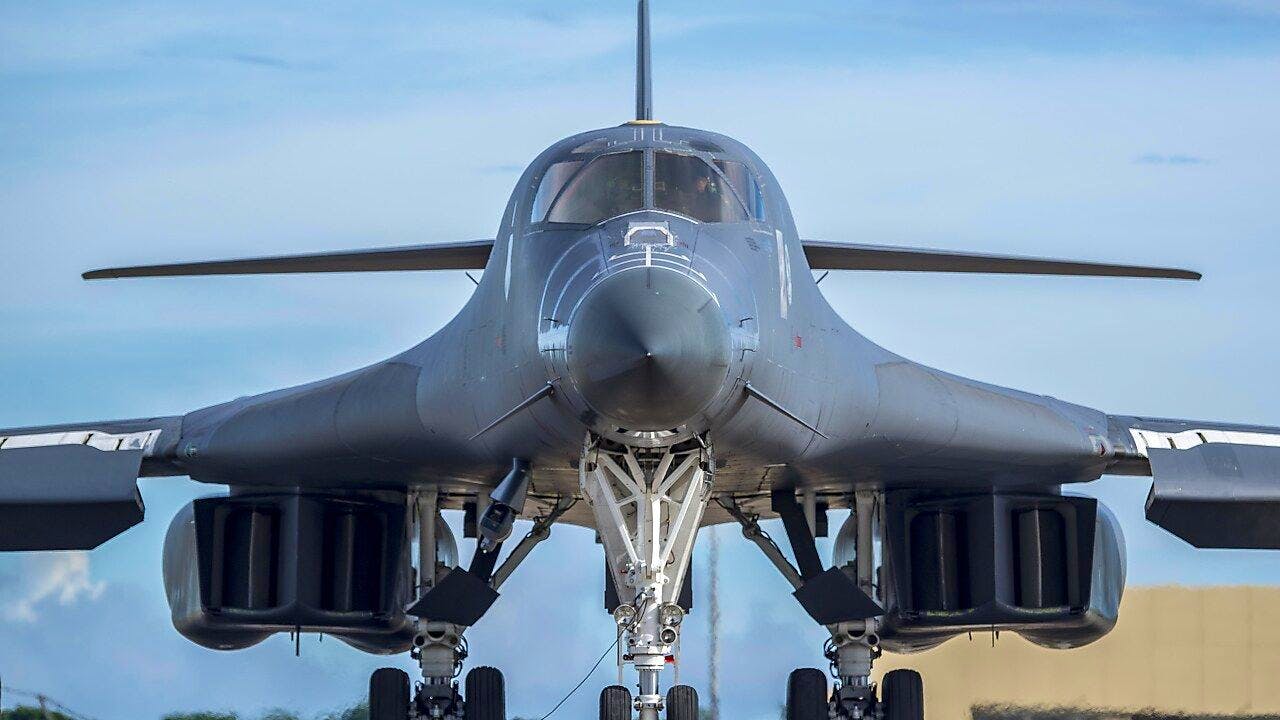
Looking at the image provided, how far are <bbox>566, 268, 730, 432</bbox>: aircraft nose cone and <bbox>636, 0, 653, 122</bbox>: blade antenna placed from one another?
17.3ft

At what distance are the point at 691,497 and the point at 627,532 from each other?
0.40 m

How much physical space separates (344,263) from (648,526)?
459 cm

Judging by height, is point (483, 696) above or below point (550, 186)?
below

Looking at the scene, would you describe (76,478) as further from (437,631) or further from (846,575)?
(846,575)

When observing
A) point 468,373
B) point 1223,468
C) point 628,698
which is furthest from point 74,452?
point 1223,468

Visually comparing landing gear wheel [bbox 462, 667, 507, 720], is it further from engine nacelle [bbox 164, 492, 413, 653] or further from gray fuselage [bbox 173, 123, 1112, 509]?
gray fuselage [bbox 173, 123, 1112, 509]

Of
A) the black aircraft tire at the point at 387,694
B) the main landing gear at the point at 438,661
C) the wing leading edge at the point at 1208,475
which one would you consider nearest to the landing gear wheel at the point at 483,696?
the main landing gear at the point at 438,661

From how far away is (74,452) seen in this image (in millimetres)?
15469

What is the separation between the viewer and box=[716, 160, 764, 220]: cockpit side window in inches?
528

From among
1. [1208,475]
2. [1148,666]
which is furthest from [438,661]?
[1148,666]

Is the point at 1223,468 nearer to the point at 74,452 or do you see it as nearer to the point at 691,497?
the point at 691,497

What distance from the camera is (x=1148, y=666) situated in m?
18.7

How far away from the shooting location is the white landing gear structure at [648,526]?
40.4 feet

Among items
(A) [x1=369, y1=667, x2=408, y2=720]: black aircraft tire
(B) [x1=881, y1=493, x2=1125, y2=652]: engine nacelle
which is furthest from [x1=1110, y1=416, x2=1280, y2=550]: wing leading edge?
(A) [x1=369, y1=667, x2=408, y2=720]: black aircraft tire
